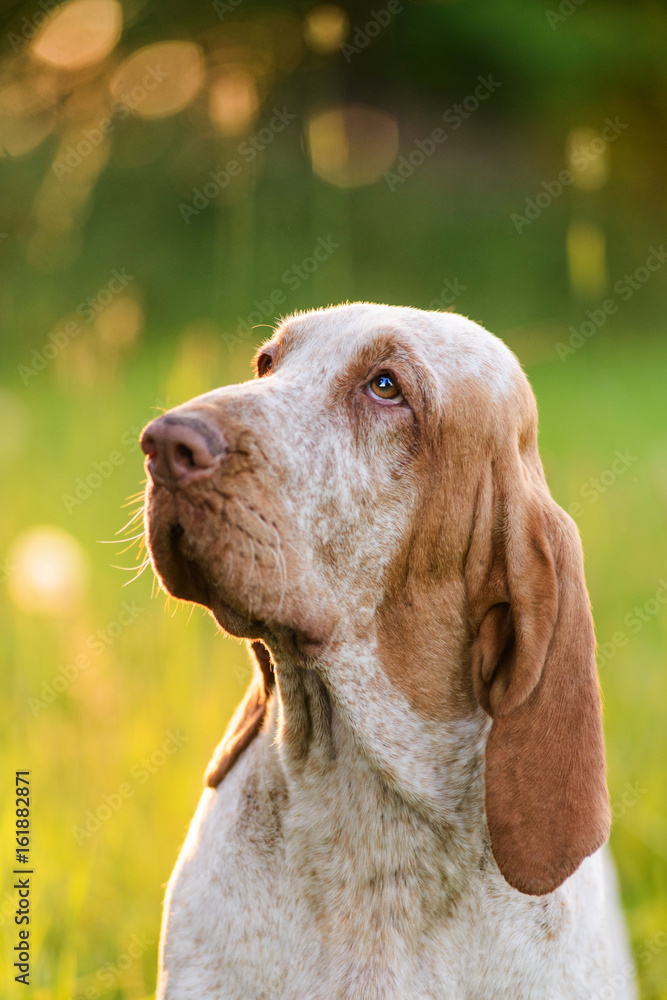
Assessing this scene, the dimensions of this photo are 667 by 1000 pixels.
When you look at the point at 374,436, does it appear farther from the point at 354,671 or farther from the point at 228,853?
the point at 228,853

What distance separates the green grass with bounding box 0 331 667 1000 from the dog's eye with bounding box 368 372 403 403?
0.76 metres

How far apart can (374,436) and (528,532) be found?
43 centimetres

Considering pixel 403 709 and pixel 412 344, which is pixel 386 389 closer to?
pixel 412 344

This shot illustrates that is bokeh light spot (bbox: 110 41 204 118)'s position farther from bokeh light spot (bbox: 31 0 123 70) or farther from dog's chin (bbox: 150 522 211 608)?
dog's chin (bbox: 150 522 211 608)

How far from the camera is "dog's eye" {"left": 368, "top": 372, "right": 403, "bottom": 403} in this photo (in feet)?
8.18

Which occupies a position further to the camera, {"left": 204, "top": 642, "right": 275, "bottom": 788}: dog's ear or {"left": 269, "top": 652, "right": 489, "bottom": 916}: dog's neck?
{"left": 204, "top": 642, "right": 275, "bottom": 788}: dog's ear

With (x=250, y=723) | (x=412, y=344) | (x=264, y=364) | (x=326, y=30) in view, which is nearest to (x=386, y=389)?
(x=412, y=344)

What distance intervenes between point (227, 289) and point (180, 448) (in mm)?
3091

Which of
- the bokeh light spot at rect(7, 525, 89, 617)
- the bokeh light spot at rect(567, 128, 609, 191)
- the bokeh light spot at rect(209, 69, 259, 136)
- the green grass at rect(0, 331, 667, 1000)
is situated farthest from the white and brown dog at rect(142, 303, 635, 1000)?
the bokeh light spot at rect(7, 525, 89, 617)

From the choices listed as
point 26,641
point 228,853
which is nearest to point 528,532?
point 228,853

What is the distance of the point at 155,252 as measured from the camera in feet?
39.0

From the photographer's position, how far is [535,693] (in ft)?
7.76

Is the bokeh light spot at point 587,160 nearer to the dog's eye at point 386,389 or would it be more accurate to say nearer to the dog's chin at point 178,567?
the dog's eye at point 386,389

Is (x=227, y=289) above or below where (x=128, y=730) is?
above
